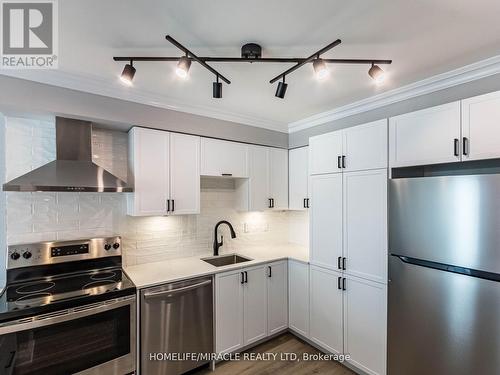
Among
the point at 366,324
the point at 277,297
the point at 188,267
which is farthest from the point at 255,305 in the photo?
the point at 366,324

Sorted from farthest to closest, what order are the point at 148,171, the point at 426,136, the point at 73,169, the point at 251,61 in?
1. the point at 148,171
2. the point at 73,169
3. the point at 426,136
4. the point at 251,61

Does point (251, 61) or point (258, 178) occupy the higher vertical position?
point (251, 61)

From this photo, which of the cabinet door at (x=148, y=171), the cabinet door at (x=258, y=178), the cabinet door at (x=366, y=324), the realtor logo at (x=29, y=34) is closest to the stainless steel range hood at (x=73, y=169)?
the cabinet door at (x=148, y=171)

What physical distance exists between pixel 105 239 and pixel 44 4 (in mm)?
1830

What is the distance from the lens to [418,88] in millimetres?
2195

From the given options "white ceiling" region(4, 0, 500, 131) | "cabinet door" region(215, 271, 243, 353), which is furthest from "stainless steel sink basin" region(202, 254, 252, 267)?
"white ceiling" region(4, 0, 500, 131)

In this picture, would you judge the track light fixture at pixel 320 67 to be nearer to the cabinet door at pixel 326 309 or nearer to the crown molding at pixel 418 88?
the crown molding at pixel 418 88

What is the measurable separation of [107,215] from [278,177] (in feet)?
6.85

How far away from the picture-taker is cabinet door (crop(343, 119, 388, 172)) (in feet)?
7.16

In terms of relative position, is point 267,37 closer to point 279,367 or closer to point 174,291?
point 174,291

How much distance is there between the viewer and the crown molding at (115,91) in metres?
1.97

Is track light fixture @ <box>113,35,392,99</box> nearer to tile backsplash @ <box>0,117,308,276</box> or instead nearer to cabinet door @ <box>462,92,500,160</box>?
cabinet door @ <box>462,92,500,160</box>

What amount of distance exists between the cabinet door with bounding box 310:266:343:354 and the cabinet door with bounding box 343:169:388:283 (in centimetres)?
27

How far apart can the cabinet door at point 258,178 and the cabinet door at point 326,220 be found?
0.72 meters
